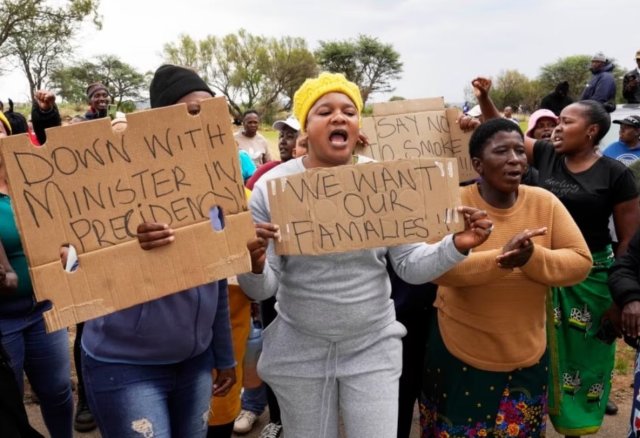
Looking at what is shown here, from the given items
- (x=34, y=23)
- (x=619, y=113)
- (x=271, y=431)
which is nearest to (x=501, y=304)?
(x=271, y=431)

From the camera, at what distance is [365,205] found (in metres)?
1.95

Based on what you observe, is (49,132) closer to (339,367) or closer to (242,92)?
(339,367)

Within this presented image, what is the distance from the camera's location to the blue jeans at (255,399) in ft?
12.1

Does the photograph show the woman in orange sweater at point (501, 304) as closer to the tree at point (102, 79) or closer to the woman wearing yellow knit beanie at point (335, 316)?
the woman wearing yellow knit beanie at point (335, 316)

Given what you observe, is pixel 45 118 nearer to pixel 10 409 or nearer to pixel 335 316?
pixel 10 409

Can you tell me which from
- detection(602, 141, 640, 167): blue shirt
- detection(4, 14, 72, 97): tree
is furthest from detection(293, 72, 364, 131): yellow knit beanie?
detection(4, 14, 72, 97): tree

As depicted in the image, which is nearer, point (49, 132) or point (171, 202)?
point (49, 132)

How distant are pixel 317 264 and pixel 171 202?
1.97 ft

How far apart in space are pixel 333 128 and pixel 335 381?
971 mm

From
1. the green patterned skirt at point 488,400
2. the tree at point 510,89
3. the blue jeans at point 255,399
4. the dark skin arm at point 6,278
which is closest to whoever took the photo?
the dark skin arm at point 6,278

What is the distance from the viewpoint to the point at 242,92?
6162cm

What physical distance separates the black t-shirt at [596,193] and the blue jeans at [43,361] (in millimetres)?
2845

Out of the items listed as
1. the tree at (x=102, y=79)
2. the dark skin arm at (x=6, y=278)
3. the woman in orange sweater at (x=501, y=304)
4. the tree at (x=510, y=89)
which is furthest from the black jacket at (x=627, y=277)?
the tree at (x=102, y=79)

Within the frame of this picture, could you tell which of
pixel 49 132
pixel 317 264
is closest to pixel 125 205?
pixel 49 132
